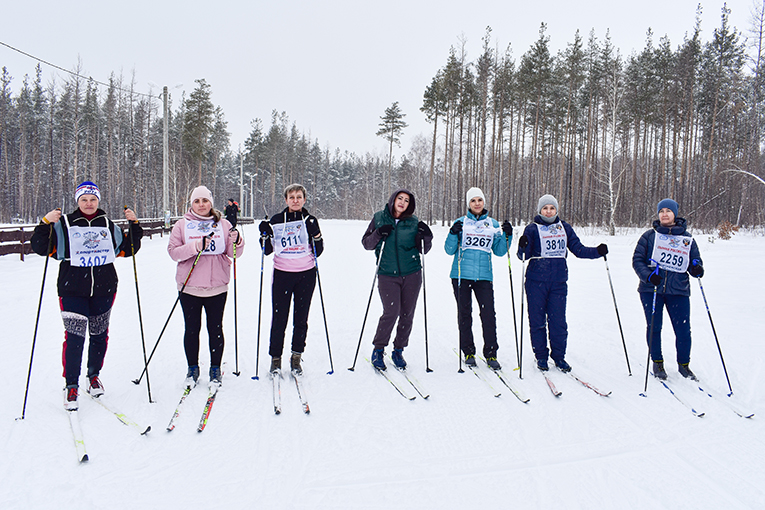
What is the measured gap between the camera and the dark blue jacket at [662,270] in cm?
390

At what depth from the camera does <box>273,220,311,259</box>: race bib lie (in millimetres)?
3941

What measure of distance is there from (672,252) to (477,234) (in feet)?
6.37

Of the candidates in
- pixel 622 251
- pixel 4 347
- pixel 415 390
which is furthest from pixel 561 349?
pixel 622 251

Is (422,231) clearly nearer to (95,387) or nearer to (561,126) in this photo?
(95,387)

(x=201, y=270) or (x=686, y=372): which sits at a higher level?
(x=201, y=270)

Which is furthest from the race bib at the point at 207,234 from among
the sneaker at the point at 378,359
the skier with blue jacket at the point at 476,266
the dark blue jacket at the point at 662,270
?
the dark blue jacket at the point at 662,270

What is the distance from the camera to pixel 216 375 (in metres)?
3.67

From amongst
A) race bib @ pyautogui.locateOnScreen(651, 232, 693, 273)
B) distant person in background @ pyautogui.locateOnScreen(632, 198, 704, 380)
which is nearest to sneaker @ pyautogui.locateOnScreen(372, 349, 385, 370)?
distant person in background @ pyautogui.locateOnScreen(632, 198, 704, 380)

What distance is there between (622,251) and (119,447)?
48.1 ft

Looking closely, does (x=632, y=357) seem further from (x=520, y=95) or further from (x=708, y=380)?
(x=520, y=95)

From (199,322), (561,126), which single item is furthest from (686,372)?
(561,126)

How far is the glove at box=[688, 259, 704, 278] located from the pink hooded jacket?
4.37 metres

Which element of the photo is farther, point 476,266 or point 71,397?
point 476,266

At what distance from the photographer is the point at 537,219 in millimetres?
4289
